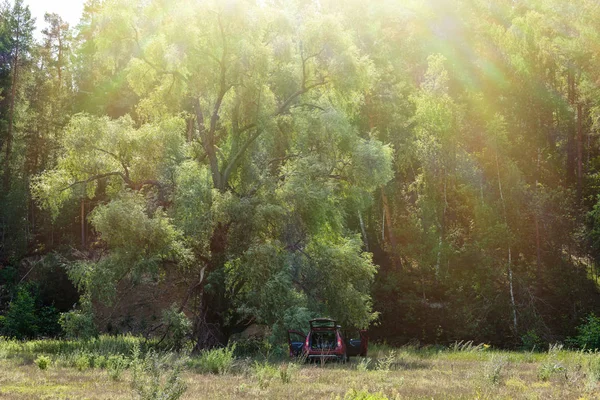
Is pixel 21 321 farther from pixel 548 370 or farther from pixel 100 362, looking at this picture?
pixel 548 370

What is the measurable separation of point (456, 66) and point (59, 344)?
2663cm

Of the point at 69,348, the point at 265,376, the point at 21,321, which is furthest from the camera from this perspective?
the point at 21,321

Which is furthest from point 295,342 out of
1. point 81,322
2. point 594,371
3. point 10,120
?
point 10,120

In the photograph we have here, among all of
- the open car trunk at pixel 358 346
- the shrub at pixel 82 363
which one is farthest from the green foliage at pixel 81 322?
the open car trunk at pixel 358 346

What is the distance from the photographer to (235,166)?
2575 cm

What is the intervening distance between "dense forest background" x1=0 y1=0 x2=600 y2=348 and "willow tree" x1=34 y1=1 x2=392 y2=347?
8cm

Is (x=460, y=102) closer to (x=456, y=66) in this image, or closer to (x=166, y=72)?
(x=456, y=66)

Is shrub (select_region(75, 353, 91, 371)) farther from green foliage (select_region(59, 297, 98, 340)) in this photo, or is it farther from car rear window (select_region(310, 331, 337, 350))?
car rear window (select_region(310, 331, 337, 350))

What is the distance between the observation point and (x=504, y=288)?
32.2 meters

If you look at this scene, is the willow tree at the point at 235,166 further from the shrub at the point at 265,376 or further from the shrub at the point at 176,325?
the shrub at the point at 265,376

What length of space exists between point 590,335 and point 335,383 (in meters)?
18.6

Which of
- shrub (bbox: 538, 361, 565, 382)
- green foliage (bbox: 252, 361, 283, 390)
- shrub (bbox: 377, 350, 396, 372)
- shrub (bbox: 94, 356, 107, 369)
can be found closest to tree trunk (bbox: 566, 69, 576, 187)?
shrub (bbox: 377, 350, 396, 372)

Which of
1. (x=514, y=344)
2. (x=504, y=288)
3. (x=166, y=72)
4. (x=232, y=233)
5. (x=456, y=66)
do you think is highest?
(x=456, y=66)

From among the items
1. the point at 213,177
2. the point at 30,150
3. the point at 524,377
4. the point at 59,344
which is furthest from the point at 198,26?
the point at 30,150
